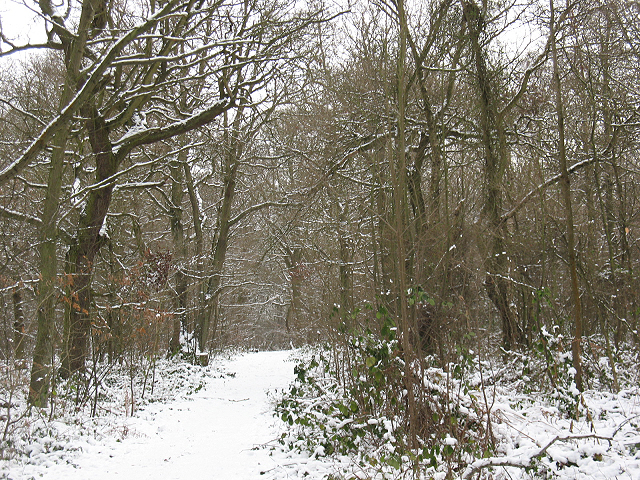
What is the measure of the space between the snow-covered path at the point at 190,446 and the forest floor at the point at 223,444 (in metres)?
0.01

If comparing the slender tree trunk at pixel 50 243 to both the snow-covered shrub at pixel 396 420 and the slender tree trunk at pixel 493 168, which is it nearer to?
the snow-covered shrub at pixel 396 420

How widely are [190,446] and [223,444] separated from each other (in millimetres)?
399

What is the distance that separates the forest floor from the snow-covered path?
1 cm

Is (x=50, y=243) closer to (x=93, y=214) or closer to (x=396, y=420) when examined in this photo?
(x=93, y=214)

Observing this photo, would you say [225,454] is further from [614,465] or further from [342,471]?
[614,465]

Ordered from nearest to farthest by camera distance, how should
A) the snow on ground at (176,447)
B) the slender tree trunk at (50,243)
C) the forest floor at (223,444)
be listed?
the forest floor at (223,444) → the snow on ground at (176,447) → the slender tree trunk at (50,243)

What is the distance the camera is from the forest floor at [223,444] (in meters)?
3.28

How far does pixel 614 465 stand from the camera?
10.3 ft

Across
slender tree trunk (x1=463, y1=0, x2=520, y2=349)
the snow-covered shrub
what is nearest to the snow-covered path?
the snow-covered shrub

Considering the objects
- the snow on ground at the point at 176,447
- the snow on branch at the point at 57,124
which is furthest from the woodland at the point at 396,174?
the snow on ground at the point at 176,447

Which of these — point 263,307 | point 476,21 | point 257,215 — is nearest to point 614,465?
point 476,21

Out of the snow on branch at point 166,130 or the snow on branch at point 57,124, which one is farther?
the snow on branch at point 166,130

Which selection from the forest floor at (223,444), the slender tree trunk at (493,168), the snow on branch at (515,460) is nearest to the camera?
the snow on branch at (515,460)

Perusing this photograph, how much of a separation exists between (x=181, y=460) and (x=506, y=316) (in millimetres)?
5037
